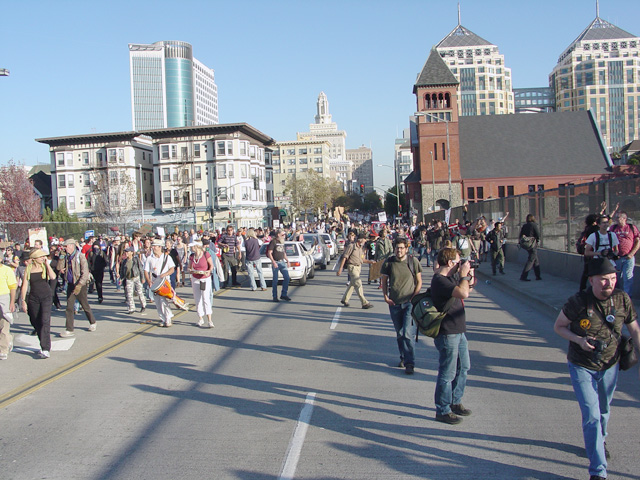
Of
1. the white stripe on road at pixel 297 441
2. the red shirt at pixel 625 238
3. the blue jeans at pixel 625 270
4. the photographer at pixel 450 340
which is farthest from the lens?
the blue jeans at pixel 625 270

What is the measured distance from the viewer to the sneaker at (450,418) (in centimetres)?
580

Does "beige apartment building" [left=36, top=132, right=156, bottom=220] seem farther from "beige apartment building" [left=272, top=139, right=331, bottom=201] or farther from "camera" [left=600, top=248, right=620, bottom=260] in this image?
"beige apartment building" [left=272, top=139, right=331, bottom=201]

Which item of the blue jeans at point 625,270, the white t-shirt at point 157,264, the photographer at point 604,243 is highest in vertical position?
the photographer at point 604,243

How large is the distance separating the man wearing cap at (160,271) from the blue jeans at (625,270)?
8.53 m

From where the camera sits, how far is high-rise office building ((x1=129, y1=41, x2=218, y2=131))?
6983 inches

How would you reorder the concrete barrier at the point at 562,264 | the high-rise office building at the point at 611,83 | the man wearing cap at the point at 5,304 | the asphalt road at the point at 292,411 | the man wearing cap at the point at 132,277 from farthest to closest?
the high-rise office building at the point at 611,83 → the concrete barrier at the point at 562,264 → the man wearing cap at the point at 132,277 → the man wearing cap at the point at 5,304 → the asphalt road at the point at 292,411

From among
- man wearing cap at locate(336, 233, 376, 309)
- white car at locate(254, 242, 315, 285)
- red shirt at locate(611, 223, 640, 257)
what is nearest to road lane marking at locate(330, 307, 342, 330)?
man wearing cap at locate(336, 233, 376, 309)

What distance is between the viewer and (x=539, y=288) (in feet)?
51.3

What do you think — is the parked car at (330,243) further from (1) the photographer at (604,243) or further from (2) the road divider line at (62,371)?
(1) the photographer at (604,243)

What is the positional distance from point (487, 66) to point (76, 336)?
18977cm

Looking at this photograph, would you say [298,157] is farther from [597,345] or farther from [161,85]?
[597,345]

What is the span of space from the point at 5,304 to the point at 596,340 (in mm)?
8216

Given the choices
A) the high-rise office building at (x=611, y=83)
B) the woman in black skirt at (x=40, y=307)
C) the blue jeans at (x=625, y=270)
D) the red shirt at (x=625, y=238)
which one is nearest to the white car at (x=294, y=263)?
the woman in black skirt at (x=40, y=307)

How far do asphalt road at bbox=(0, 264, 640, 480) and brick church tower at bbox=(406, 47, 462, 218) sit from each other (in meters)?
59.2
